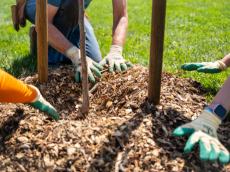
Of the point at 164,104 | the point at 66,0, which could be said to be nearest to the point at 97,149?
the point at 164,104

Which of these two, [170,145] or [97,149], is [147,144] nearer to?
[170,145]

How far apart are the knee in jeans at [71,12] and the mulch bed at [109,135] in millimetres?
1285

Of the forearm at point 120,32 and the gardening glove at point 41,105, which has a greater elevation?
the forearm at point 120,32

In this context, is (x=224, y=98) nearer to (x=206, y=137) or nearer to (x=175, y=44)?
(x=206, y=137)

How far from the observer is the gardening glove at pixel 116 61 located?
2.67 metres

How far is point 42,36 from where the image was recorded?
2180mm

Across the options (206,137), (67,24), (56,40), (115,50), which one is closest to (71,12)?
(67,24)

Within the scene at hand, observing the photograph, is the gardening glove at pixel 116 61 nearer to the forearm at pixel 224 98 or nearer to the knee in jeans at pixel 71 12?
the knee in jeans at pixel 71 12

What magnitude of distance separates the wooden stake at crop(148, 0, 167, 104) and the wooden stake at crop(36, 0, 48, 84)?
118cm

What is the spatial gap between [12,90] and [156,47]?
129 centimetres

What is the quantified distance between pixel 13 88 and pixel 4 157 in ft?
1.78

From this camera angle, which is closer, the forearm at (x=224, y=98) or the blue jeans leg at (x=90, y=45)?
the forearm at (x=224, y=98)

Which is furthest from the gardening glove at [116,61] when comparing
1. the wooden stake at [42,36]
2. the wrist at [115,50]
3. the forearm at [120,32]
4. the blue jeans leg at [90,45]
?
the wooden stake at [42,36]

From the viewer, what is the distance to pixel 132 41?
4527 mm
